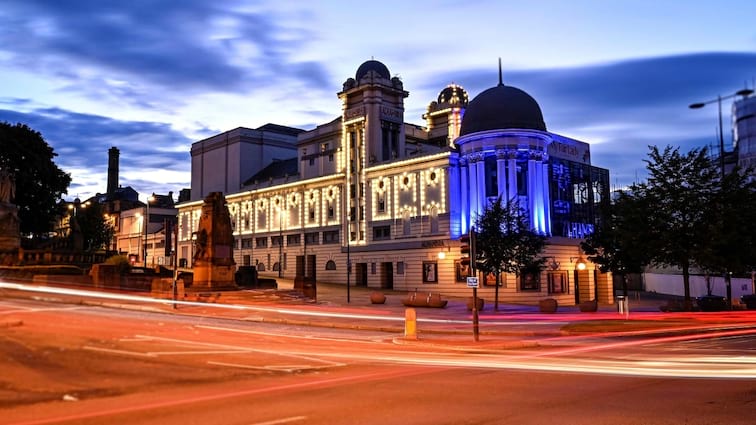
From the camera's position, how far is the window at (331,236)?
70125mm

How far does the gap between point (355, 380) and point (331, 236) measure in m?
58.8

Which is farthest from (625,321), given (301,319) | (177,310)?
(177,310)

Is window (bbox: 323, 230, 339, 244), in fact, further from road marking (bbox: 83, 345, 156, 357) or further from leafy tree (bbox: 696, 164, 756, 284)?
road marking (bbox: 83, 345, 156, 357)

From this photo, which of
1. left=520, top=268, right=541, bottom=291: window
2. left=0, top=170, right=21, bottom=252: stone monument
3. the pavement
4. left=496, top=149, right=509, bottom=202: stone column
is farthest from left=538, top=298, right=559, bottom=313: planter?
left=0, top=170, right=21, bottom=252: stone monument

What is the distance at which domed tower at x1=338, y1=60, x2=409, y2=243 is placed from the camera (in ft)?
220

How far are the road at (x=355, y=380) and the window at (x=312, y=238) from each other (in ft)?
168

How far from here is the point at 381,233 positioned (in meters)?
65.1

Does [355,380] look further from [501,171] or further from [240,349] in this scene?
[501,171]

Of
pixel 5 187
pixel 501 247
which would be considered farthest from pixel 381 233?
pixel 5 187

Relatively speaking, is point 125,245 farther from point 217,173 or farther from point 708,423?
point 708,423

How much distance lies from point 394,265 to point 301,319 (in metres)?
31.9

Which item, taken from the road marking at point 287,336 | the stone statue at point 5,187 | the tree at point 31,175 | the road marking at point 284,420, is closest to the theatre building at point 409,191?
the tree at point 31,175

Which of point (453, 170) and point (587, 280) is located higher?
point (453, 170)

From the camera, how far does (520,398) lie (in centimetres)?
1040
